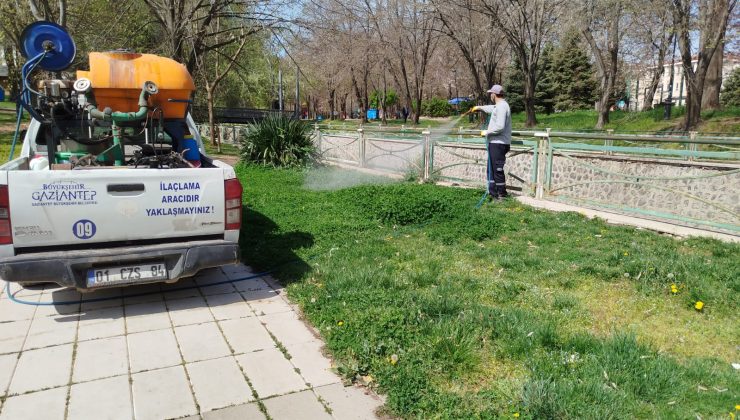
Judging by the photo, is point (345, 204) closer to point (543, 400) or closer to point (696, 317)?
point (696, 317)

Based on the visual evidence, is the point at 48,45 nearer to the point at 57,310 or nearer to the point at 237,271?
the point at 57,310

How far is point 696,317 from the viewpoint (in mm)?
4320

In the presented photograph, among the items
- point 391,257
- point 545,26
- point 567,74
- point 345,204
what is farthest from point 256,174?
point 567,74

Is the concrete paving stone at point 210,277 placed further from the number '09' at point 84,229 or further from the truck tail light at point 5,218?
the truck tail light at point 5,218

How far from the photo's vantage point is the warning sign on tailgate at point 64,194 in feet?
13.1

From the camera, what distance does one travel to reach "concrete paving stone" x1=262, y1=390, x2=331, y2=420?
3122 millimetres

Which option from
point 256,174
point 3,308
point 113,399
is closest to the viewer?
point 113,399

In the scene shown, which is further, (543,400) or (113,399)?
(113,399)

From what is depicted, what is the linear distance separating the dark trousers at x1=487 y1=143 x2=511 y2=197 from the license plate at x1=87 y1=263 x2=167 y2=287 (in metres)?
6.46

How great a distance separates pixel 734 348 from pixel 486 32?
25.3 meters

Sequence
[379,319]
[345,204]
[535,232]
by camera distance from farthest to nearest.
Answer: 1. [345,204]
2. [535,232]
3. [379,319]

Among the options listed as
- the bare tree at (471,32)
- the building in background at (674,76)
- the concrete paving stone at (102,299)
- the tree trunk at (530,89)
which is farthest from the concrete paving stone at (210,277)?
the building in background at (674,76)

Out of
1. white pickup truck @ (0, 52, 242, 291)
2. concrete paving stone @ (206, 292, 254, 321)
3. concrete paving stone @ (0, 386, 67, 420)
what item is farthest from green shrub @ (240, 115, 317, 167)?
concrete paving stone @ (0, 386, 67, 420)

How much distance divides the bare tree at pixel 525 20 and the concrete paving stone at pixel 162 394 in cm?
2218
